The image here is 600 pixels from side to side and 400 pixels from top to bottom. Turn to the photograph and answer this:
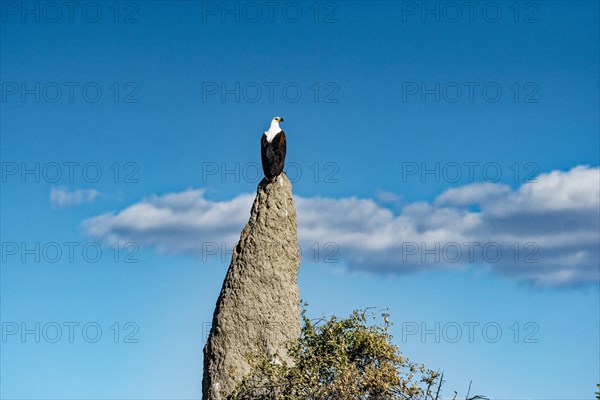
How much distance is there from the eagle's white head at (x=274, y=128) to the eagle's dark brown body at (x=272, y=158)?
26 centimetres

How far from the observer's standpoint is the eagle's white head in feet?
103

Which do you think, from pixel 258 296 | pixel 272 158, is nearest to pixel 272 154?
pixel 272 158

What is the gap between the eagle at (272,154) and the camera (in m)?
30.9

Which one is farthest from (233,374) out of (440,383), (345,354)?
(440,383)

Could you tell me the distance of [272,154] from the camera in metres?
30.9

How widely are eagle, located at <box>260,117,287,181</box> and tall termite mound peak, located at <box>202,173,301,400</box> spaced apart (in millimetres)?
278

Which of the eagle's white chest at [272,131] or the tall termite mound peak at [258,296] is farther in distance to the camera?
the eagle's white chest at [272,131]

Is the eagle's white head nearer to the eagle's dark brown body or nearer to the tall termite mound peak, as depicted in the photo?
the eagle's dark brown body

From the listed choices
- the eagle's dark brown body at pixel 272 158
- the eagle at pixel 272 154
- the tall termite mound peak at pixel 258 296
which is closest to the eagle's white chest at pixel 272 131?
the eagle at pixel 272 154

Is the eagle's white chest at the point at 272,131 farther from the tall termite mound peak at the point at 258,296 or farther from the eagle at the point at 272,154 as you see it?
the tall termite mound peak at the point at 258,296

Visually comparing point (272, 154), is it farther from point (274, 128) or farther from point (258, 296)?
point (258, 296)

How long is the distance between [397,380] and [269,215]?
6227 millimetres

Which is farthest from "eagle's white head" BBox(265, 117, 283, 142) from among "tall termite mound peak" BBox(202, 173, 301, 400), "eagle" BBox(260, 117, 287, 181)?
"tall termite mound peak" BBox(202, 173, 301, 400)

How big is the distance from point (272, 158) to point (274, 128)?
1.11 m
